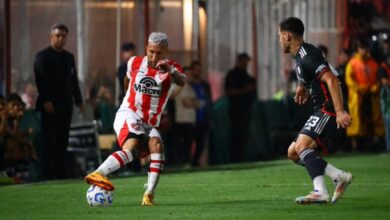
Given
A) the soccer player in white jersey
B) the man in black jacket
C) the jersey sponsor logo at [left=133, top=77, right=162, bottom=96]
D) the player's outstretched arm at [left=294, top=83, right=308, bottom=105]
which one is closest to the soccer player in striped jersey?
the player's outstretched arm at [left=294, top=83, right=308, bottom=105]

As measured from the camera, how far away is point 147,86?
15.2m

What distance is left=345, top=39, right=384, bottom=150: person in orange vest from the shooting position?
29.4 metres

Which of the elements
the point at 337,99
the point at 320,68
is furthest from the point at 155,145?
the point at 337,99

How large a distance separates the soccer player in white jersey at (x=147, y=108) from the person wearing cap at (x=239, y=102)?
12.2m

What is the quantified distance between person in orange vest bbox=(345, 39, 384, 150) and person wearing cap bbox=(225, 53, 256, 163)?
2.53 metres

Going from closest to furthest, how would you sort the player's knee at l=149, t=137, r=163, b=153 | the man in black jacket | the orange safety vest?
the player's knee at l=149, t=137, r=163, b=153 < the man in black jacket < the orange safety vest

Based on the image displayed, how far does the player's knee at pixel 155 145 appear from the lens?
1473cm

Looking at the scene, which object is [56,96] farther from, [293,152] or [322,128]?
[322,128]

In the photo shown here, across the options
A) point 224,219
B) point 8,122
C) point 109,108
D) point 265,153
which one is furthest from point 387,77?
point 224,219

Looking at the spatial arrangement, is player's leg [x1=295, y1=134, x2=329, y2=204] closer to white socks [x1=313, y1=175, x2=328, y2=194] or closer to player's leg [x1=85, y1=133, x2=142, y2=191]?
white socks [x1=313, y1=175, x2=328, y2=194]

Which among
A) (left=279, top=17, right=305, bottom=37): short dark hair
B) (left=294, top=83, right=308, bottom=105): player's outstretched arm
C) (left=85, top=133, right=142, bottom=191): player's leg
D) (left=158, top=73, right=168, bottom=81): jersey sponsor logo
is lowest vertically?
(left=85, top=133, right=142, bottom=191): player's leg

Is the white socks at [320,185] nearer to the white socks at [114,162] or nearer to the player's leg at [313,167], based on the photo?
the player's leg at [313,167]

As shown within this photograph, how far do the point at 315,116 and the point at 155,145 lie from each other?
5.43ft

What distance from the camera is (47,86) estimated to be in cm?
2100
